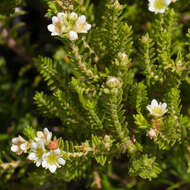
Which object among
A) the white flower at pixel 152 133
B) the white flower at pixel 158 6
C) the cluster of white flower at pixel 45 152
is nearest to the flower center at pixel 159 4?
the white flower at pixel 158 6

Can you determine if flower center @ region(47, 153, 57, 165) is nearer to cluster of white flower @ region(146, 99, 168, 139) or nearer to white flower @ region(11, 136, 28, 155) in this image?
white flower @ region(11, 136, 28, 155)

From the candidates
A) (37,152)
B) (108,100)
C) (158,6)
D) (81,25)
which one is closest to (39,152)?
(37,152)

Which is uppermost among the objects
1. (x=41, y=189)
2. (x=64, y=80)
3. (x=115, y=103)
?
(x=64, y=80)

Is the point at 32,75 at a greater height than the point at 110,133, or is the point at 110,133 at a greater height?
the point at 32,75

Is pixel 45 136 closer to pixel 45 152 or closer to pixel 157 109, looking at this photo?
pixel 45 152

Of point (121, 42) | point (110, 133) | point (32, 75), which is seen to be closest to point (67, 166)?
point (110, 133)

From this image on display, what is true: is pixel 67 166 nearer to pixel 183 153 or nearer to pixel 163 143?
pixel 163 143

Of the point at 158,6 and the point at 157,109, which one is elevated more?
the point at 158,6

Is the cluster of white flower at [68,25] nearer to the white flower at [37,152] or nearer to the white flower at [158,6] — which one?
the white flower at [158,6]
